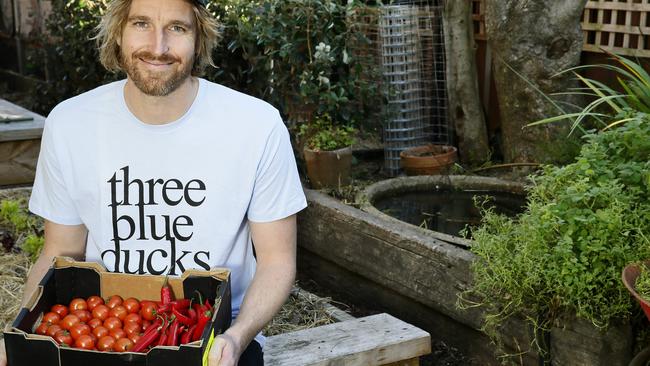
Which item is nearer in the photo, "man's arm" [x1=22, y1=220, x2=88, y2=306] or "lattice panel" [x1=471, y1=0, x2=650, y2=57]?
"man's arm" [x1=22, y1=220, x2=88, y2=306]

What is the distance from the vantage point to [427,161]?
5695mm

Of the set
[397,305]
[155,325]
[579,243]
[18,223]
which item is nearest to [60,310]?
[155,325]

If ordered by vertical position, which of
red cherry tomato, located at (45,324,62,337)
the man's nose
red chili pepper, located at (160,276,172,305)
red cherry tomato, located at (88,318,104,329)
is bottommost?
red cherry tomato, located at (88,318,104,329)

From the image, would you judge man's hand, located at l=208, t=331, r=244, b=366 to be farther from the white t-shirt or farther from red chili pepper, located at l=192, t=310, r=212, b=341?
the white t-shirt

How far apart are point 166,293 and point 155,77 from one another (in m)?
0.59

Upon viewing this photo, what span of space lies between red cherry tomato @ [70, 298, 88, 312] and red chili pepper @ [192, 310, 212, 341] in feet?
0.97

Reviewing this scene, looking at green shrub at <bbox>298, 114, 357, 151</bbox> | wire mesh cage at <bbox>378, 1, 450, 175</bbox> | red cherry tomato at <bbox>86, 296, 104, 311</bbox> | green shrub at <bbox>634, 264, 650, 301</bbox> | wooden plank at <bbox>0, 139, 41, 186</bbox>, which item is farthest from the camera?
wire mesh cage at <bbox>378, 1, 450, 175</bbox>

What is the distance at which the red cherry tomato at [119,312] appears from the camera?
2.18 m

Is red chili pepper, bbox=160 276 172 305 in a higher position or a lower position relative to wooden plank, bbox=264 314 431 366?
higher

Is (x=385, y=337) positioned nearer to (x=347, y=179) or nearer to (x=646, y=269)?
(x=646, y=269)

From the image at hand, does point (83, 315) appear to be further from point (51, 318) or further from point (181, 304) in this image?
point (181, 304)

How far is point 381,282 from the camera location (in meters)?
4.58

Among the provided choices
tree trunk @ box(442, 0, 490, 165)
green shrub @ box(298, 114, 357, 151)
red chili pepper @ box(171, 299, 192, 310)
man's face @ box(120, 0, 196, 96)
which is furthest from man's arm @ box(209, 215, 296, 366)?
tree trunk @ box(442, 0, 490, 165)

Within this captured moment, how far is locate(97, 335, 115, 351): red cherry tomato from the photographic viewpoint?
204 cm
